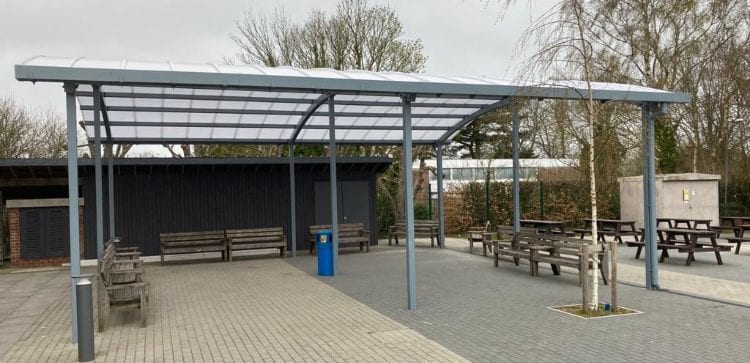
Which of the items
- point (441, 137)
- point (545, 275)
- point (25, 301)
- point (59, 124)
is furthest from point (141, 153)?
point (545, 275)

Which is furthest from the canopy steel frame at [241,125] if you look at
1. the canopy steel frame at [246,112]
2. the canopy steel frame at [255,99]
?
the canopy steel frame at [255,99]

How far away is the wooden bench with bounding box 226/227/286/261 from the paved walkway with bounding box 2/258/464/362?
13.6 feet

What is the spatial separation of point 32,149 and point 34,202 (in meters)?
14.0

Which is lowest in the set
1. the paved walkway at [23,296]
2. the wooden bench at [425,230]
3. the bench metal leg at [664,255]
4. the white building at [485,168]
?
the paved walkway at [23,296]

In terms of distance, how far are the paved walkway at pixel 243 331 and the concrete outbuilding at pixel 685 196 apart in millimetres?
13015

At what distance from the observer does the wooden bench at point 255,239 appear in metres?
14.5

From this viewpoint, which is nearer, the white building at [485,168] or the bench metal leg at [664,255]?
the bench metal leg at [664,255]

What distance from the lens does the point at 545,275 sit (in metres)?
11.1

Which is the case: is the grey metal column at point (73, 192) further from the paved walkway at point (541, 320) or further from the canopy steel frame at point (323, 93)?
the paved walkway at point (541, 320)

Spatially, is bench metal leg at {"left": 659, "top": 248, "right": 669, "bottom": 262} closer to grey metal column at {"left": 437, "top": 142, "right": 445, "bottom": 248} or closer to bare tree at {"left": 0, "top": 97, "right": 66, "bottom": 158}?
grey metal column at {"left": 437, "top": 142, "right": 445, "bottom": 248}

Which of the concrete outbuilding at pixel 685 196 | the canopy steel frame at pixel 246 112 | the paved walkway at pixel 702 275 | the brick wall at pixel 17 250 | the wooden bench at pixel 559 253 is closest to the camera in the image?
the paved walkway at pixel 702 275

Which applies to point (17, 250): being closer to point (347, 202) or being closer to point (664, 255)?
point (347, 202)

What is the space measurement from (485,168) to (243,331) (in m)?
17.1

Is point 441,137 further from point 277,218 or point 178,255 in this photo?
point 178,255
